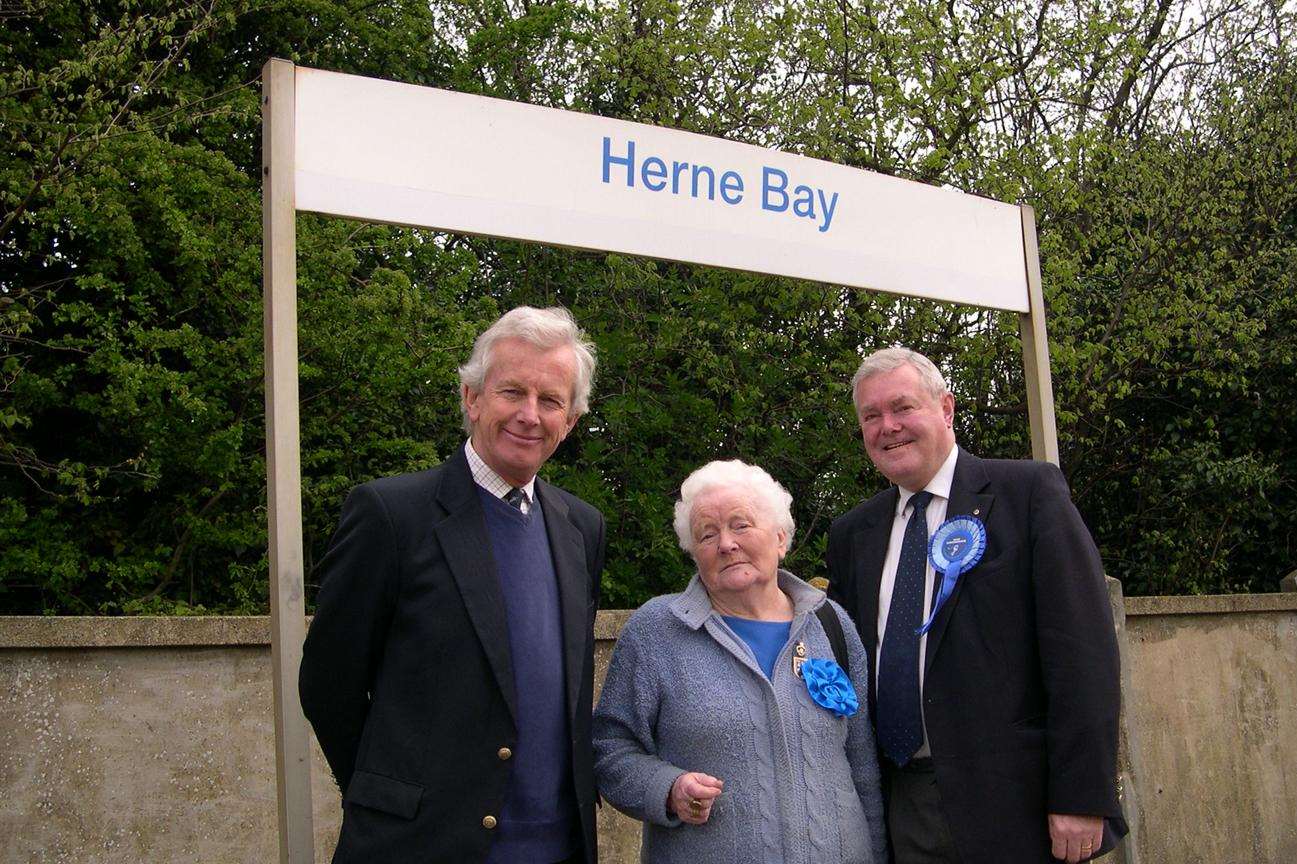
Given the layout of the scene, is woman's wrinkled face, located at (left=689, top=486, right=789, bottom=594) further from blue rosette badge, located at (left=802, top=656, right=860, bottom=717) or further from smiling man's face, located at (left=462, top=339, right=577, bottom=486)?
smiling man's face, located at (left=462, top=339, right=577, bottom=486)

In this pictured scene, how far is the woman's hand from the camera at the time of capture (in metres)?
2.56

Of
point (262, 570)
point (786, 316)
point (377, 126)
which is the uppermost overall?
point (786, 316)

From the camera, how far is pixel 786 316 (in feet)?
25.7

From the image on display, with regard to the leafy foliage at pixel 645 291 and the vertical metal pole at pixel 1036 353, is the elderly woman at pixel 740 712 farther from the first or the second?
the leafy foliage at pixel 645 291

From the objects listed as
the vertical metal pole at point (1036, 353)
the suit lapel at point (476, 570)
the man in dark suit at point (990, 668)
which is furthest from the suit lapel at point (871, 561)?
the suit lapel at point (476, 570)

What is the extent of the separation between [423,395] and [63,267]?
2102mm

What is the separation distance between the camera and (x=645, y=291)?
787cm

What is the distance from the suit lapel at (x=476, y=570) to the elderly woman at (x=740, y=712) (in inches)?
19.4

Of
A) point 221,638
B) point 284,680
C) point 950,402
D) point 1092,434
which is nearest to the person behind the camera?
point 284,680

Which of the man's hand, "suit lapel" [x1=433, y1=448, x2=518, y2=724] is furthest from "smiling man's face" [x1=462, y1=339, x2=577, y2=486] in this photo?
the man's hand

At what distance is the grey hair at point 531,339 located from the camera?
2594mm

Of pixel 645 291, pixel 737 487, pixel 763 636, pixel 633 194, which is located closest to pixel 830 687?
pixel 763 636

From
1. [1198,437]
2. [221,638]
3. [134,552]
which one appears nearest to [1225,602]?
[1198,437]

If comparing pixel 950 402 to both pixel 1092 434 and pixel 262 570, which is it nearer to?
pixel 262 570
